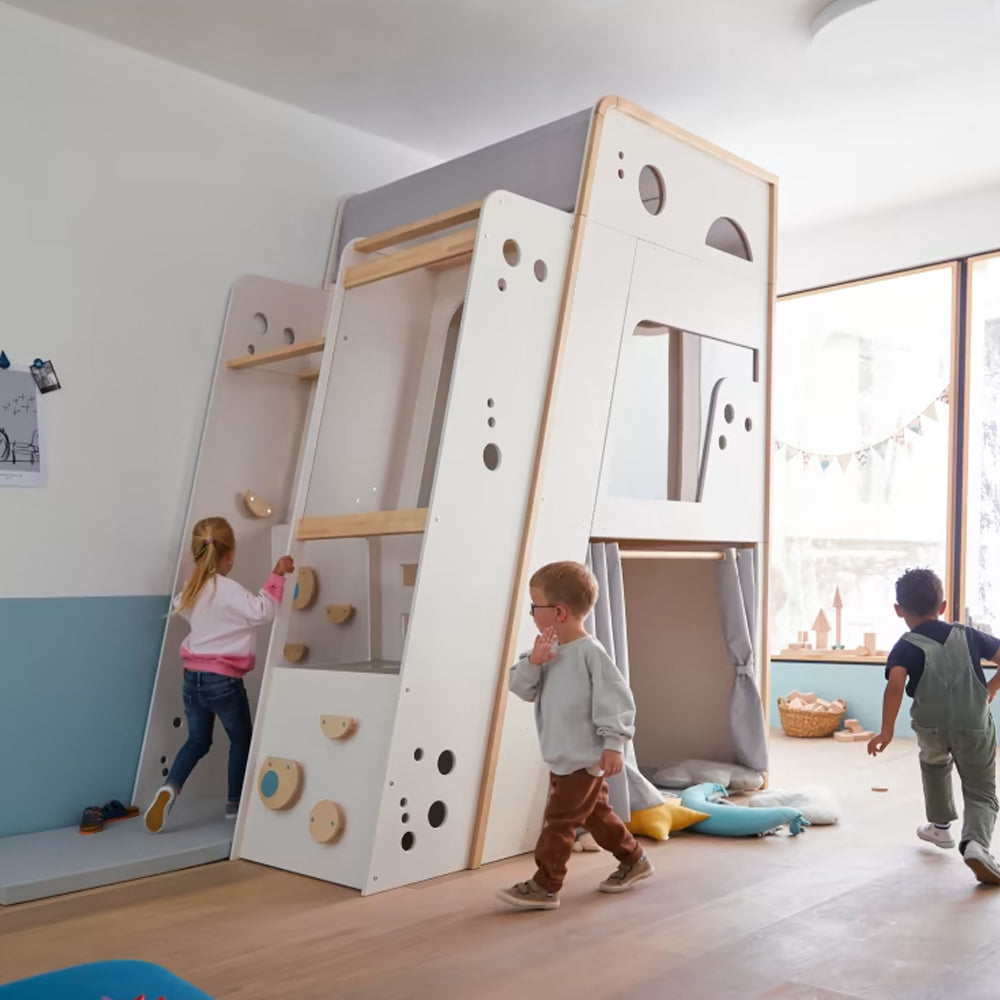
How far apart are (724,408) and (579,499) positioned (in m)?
0.82

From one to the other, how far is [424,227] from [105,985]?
6.75 ft

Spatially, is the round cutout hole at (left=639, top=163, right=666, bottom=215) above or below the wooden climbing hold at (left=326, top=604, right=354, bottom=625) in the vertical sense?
above

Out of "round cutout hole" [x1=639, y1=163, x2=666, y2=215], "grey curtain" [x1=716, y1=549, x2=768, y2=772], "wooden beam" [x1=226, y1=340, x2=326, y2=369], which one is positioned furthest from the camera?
"grey curtain" [x1=716, y1=549, x2=768, y2=772]

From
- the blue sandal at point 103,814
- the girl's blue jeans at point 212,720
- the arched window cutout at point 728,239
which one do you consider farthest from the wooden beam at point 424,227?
the blue sandal at point 103,814

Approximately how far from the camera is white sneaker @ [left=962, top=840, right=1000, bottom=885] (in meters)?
2.72

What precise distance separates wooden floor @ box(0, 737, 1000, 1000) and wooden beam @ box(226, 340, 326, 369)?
1.48 m

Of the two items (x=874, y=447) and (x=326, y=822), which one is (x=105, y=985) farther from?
(x=874, y=447)

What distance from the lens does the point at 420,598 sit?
2812mm

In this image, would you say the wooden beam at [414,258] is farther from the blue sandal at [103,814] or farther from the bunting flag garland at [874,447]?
the bunting flag garland at [874,447]

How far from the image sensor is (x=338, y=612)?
3371 millimetres

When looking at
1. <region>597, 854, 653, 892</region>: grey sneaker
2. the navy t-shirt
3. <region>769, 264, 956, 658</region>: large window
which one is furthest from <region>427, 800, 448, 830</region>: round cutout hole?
<region>769, 264, 956, 658</region>: large window

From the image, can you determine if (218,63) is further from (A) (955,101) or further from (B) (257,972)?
(B) (257,972)

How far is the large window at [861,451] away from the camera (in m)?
5.22

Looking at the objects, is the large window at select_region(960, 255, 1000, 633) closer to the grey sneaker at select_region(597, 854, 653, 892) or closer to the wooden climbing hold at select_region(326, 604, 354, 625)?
the grey sneaker at select_region(597, 854, 653, 892)
